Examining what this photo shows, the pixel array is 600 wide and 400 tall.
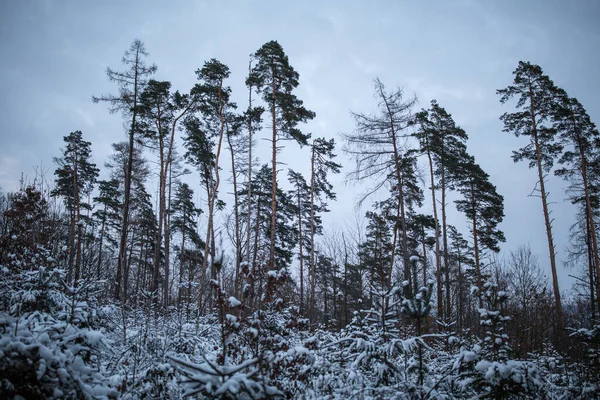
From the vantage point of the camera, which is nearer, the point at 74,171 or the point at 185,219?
the point at 74,171

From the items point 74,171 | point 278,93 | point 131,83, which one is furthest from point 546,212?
point 74,171

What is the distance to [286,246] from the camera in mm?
20719

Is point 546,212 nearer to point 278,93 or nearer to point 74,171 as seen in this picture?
point 278,93

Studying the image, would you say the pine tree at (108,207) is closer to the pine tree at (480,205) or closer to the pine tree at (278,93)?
the pine tree at (278,93)

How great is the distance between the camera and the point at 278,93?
1385cm

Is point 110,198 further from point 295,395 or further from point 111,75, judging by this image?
point 295,395

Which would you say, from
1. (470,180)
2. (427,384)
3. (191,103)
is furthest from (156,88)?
(470,180)

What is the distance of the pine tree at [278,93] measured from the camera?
14.0 m

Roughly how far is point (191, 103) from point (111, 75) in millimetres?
3948

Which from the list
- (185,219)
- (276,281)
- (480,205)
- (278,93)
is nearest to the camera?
(276,281)

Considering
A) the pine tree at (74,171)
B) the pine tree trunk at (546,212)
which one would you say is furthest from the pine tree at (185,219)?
the pine tree trunk at (546,212)

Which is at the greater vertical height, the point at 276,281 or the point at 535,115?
the point at 535,115

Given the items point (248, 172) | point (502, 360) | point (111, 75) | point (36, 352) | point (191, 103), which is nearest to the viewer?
point (36, 352)

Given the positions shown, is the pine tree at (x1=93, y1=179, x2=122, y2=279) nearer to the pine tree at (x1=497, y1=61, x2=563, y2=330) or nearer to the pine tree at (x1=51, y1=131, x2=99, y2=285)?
the pine tree at (x1=51, y1=131, x2=99, y2=285)
